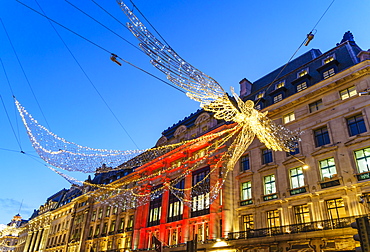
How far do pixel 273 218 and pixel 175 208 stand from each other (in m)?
13.6

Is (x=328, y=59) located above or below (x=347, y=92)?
above

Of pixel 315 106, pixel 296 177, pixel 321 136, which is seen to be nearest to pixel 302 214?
pixel 296 177

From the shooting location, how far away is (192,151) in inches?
1325

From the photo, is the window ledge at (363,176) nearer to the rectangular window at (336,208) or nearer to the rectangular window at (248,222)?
the rectangular window at (336,208)

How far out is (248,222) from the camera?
2358cm

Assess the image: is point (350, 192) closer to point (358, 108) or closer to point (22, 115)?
point (358, 108)

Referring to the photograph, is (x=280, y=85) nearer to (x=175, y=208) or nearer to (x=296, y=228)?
(x=296, y=228)

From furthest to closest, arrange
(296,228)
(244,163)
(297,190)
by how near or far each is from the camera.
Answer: (244,163) → (297,190) → (296,228)

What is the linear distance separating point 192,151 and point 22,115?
77.8 feet

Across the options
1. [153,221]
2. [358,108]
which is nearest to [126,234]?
[153,221]

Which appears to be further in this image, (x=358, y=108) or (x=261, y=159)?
(x=261, y=159)

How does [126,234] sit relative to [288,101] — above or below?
below

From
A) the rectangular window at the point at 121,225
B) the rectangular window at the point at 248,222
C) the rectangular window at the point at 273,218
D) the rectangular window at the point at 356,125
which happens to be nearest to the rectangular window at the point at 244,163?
the rectangular window at the point at 248,222

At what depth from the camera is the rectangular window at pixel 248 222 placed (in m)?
23.3
